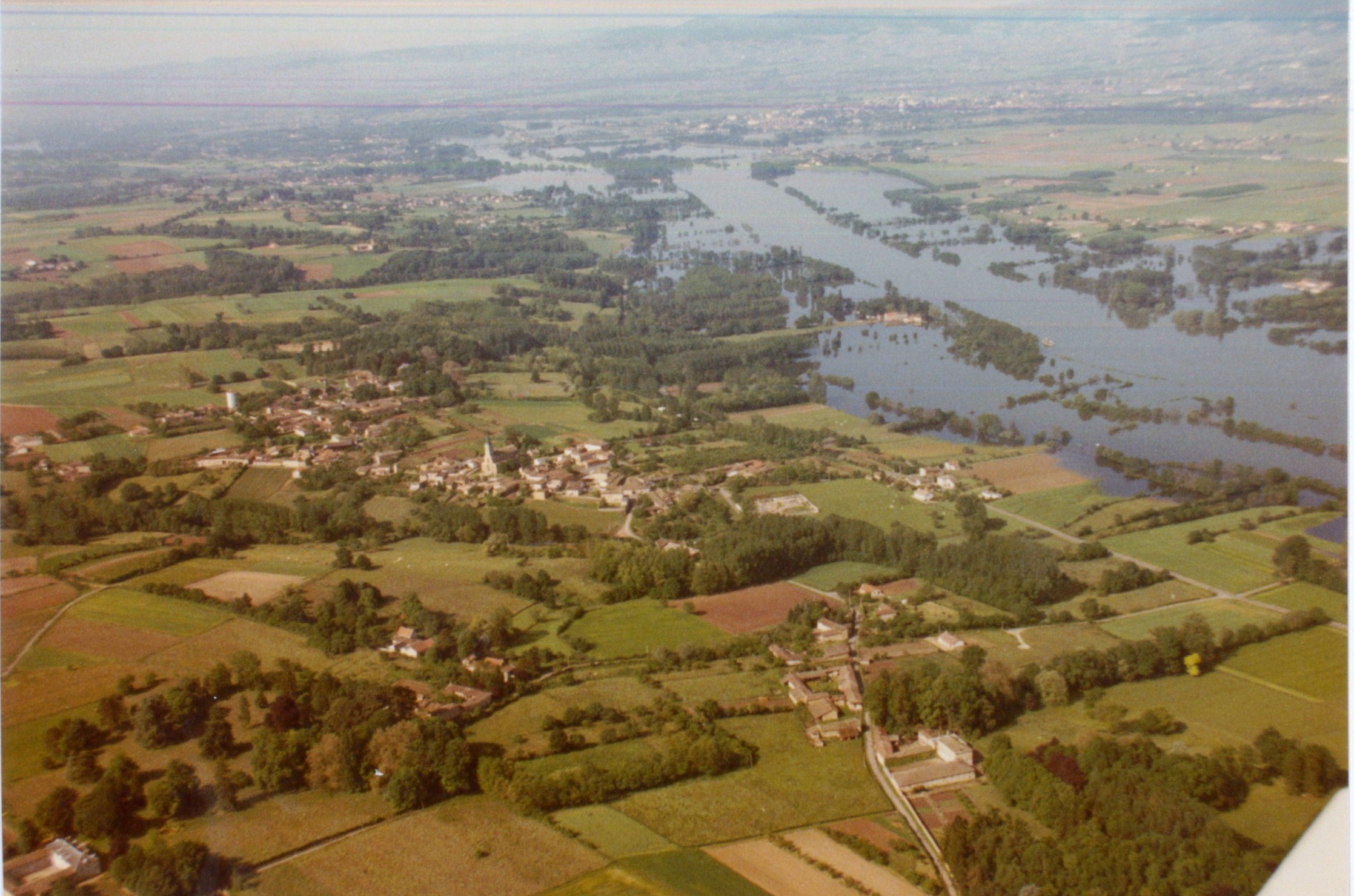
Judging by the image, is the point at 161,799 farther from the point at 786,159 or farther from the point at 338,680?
the point at 786,159

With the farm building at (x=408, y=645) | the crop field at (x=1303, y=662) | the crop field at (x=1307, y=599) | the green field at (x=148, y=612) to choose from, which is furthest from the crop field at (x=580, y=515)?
the crop field at (x=1307, y=599)

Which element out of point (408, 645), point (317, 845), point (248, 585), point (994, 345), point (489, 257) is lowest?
point (317, 845)

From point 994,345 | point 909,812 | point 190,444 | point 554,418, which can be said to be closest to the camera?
point 909,812

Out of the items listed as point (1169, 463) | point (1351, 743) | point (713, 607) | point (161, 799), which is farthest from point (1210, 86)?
point (161, 799)

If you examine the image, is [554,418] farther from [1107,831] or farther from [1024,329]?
[1107,831]

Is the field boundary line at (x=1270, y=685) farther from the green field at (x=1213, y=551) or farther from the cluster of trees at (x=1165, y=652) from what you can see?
the green field at (x=1213, y=551)

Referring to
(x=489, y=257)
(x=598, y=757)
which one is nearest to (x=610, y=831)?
(x=598, y=757)
